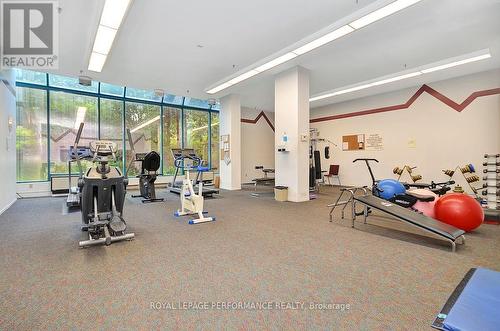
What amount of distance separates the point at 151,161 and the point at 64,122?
13.0ft

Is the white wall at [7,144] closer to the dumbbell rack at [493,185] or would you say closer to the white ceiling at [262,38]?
the white ceiling at [262,38]

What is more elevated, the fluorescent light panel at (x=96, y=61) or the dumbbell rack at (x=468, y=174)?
the fluorescent light panel at (x=96, y=61)

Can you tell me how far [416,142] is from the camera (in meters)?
7.73

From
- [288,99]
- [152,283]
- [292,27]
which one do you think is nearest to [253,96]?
[288,99]

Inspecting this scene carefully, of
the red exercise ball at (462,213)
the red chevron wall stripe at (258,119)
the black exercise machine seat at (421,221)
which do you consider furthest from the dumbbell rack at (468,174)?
the red chevron wall stripe at (258,119)

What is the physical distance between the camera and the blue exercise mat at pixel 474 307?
54.7 inches

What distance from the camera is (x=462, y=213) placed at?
352 centimetres

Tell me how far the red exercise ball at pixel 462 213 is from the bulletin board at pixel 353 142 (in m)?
5.72

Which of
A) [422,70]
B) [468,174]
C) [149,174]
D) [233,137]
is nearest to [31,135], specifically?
[149,174]

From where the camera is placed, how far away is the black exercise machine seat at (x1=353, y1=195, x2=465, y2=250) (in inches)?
116

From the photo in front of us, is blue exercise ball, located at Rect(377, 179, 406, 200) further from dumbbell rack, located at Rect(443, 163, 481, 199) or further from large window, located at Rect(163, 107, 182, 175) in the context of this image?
large window, located at Rect(163, 107, 182, 175)

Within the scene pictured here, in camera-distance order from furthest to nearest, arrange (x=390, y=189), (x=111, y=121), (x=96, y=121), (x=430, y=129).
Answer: (x=111, y=121), (x=96, y=121), (x=430, y=129), (x=390, y=189)

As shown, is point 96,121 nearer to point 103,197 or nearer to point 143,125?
point 143,125

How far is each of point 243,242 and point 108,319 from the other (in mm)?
1818
